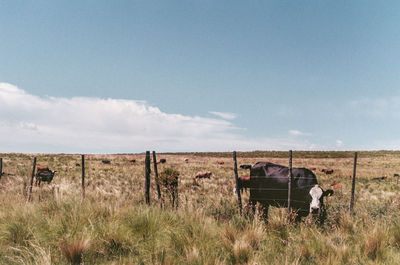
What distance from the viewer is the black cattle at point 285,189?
9188 millimetres

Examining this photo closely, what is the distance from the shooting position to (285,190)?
394 inches

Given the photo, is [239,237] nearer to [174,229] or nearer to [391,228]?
[174,229]

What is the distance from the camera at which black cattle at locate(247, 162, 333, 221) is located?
9188 millimetres

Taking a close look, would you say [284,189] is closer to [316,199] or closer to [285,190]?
[285,190]

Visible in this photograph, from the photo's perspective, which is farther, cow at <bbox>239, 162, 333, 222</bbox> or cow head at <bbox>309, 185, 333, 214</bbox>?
cow at <bbox>239, 162, 333, 222</bbox>

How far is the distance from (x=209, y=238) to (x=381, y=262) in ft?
10.1

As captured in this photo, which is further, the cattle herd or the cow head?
the cattle herd

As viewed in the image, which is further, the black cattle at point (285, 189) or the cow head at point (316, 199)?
the black cattle at point (285, 189)

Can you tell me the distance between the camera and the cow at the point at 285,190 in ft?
30.0

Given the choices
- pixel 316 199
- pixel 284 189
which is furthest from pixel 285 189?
pixel 316 199

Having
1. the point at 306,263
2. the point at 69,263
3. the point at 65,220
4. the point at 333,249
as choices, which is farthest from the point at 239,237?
the point at 65,220

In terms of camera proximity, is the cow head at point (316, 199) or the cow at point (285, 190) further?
the cow at point (285, 190)

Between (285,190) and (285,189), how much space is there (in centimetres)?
9

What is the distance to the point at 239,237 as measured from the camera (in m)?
5.73
